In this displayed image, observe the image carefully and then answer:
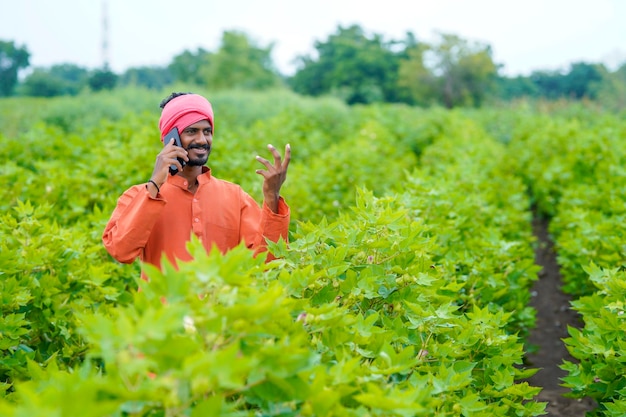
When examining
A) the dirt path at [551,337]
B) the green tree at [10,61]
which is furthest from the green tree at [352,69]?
the dirt path at [551,337]

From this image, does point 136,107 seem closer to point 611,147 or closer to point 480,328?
point 611,147

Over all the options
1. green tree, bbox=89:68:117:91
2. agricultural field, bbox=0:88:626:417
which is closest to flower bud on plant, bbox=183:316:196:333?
agricultural field, bbox=0:88:626:417

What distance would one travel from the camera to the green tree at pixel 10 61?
32625 mm

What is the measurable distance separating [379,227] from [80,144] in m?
6.39

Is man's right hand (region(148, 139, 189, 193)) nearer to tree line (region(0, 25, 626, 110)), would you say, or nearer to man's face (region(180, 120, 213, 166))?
man's face (region(180, 120, 213, 166))

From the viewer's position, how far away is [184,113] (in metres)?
3.15

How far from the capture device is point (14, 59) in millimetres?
33938

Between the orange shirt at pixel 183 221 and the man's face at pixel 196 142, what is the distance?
0.40 feet

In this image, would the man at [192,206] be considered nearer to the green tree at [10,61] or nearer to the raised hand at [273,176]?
the raised hand at [273,176]

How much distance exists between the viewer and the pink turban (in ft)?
10.3

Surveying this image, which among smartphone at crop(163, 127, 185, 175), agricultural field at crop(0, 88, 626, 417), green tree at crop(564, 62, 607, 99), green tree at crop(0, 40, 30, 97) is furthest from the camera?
green tree at crop(564, 62, 607, 99)

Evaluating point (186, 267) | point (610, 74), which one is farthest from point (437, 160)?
point (610, 74)

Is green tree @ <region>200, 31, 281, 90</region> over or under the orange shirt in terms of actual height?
over

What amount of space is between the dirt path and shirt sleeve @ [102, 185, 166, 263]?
2459 mm
